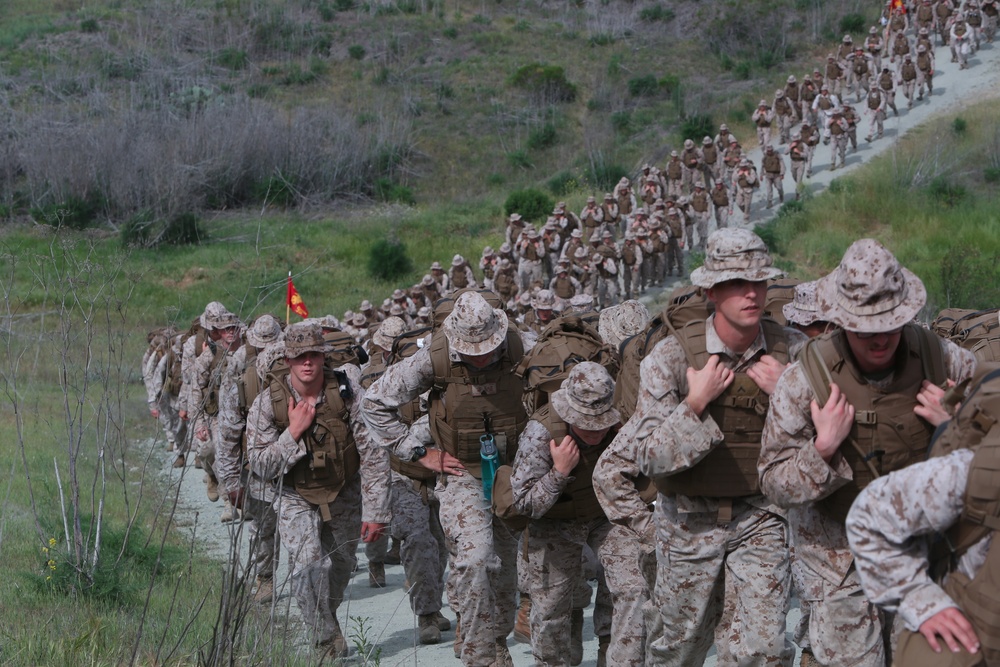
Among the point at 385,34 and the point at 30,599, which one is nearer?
the point at 30,599

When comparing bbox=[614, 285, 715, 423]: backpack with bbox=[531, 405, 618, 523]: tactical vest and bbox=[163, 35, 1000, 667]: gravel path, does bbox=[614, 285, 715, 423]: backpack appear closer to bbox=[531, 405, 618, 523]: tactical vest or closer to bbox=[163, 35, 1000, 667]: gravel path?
bbox=[531, 405, 618, 523]: tactical vest

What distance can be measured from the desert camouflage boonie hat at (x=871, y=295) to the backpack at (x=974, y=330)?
2733 mm

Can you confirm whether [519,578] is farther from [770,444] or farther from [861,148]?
[861,148]

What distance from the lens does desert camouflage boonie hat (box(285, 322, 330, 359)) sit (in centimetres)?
881

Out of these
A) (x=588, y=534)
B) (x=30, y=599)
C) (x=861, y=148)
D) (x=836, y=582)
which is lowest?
(x=861, y=148)

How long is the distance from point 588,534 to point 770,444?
2.71m

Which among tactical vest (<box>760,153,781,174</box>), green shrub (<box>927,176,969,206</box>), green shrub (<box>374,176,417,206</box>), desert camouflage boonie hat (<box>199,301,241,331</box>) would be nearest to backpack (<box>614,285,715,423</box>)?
desert camouflage boonie hat (<box>199,301,241,331</box>)

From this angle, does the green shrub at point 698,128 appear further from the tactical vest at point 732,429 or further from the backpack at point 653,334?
the tactical vest at point 732,429

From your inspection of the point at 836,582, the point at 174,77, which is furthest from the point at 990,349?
the point at 174,77

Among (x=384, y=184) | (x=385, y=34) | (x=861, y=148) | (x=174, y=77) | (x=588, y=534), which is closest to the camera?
(x=588, y=534)

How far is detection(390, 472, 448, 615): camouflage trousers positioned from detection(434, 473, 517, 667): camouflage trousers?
1310 mm

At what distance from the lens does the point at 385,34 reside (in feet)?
252

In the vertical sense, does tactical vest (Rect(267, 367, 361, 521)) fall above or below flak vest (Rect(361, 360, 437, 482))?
above

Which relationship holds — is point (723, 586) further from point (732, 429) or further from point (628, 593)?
point (628, 593)
